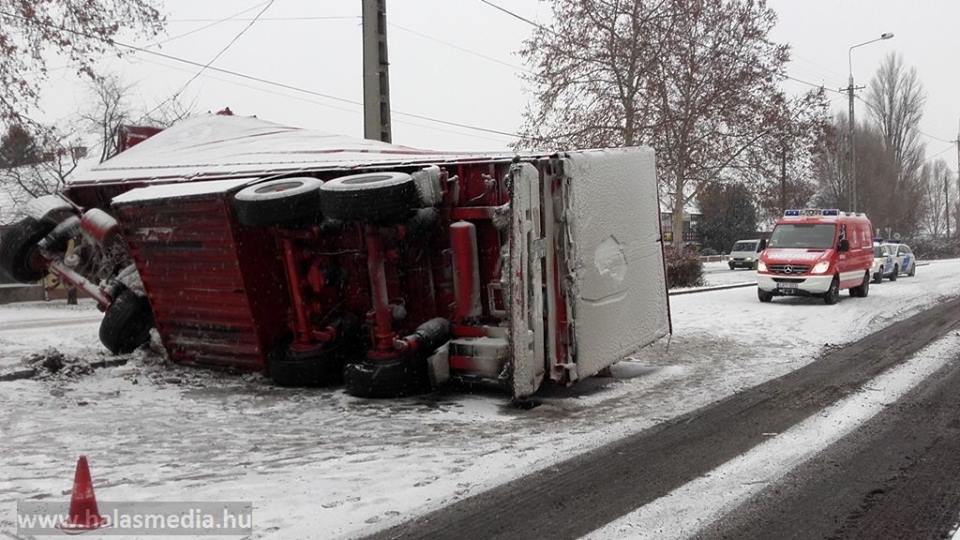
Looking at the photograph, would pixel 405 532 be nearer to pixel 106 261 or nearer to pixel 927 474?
pixel 927 474

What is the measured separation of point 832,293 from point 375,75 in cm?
1075

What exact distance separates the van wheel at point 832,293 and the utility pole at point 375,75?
10010mm

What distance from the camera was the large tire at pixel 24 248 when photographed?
9062 mm

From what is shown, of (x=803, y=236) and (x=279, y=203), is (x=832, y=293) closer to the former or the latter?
(x=803, y=236)

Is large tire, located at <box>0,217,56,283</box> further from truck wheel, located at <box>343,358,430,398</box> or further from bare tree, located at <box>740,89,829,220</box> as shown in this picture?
bare tree, located at <box>740,89,829,220</box>

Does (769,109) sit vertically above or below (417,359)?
above

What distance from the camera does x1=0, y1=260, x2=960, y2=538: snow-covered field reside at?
4660 millimetres

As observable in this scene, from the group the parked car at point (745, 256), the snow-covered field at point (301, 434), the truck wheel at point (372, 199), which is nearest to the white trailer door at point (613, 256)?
the snow-covered field at point (301, 434)

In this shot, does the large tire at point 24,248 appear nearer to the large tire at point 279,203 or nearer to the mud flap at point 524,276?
the large tire at point 279,203

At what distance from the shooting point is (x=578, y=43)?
27.3m

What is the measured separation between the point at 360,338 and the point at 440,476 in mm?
2955

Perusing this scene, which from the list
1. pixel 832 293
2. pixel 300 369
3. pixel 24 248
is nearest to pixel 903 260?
pixel 832 293

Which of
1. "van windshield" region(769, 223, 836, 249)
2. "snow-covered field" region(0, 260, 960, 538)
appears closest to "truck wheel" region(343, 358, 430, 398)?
"snow-covered field" region(0, 260, 960, 538)

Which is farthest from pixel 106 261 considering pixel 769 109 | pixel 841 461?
pixel 769 109
